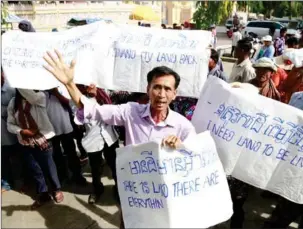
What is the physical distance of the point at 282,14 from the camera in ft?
145

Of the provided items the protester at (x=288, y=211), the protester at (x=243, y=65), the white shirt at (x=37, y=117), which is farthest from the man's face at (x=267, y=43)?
the white shirt at (x=37, y=117)

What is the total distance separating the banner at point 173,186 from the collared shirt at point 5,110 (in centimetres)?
217

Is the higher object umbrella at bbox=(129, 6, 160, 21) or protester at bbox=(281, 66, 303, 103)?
umbrella at bbox=(129, 6, 160, 21)

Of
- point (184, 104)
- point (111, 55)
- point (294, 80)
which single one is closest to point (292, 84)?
point (294, 80)

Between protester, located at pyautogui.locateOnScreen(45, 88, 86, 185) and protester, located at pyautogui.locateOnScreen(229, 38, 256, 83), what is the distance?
2.04m

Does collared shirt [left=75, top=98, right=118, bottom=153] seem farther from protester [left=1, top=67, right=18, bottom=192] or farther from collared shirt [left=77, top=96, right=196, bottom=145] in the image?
collared shirt [left=77, top=96, right=196, bottom=145]

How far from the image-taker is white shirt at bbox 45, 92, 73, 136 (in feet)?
12.2

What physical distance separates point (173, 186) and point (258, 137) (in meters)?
0.81

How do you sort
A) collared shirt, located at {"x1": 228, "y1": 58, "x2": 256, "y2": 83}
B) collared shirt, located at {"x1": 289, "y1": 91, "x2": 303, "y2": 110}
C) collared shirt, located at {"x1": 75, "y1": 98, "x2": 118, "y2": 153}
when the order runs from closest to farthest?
collared shirt, located at {"x1": 289, "y1": 91, "x2": 303, "y2": 110} → collared shirt, located at {"x1": 75, "y1": 98, "x2": 118, "y2": 153} → collared shirt, located at {"x1": 228, "y1": 58, "x2": 256, "y2": 83}

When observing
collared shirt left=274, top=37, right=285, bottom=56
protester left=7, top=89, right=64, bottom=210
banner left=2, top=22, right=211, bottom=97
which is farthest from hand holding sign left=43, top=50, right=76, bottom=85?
collared shirt left=274, top=37, right=285, bottom=56

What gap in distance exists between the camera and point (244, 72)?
417 cm

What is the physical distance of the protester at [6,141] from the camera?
3.82 metres

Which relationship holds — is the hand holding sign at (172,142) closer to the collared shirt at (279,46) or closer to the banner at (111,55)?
the banner at (111,55)

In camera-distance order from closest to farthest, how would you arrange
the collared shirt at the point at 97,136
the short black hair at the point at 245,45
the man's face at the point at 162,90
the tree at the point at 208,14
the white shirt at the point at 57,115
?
1. the man's face at the point at 162,90
2. the collared shirt at the point at 97,136
3. the white shirt at the point at 57,115
4. the short black hair at the point at 245,45
5. the tree at the point at 208,14
